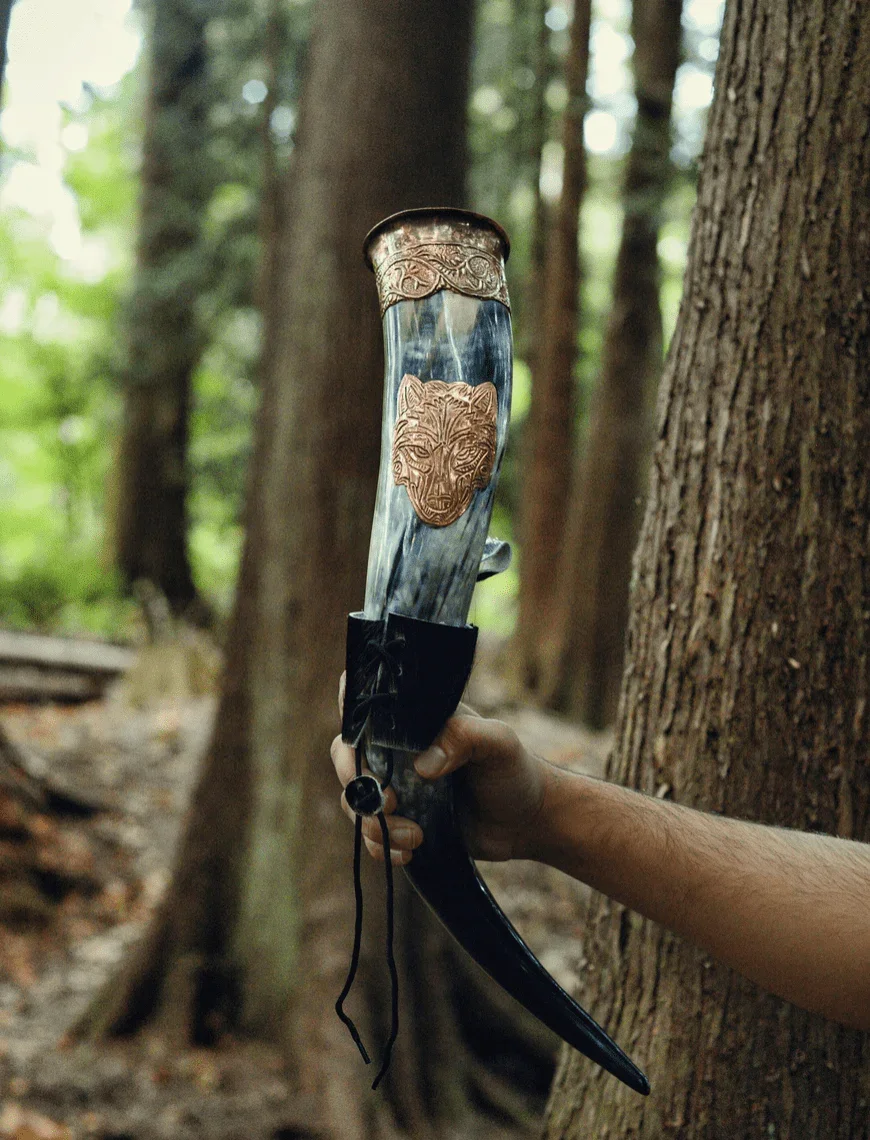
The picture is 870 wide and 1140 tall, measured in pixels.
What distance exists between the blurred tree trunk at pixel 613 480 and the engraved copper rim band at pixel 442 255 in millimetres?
8939

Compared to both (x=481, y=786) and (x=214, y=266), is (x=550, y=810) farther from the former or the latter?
(x=214, y=266)

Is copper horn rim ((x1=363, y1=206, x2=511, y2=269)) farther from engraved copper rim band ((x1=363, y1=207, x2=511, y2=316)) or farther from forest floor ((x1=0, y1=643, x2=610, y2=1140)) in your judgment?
forest floor ((x1=0, y1=643, x2=610, y2=1140))

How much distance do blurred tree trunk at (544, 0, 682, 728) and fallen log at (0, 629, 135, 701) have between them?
16.1 ft

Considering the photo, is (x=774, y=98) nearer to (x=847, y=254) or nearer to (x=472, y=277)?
(x=847, y=254)

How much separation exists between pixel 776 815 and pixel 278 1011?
3294 mm

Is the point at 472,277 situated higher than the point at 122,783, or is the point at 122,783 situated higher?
the point at 472,277

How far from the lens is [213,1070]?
4.62 metres

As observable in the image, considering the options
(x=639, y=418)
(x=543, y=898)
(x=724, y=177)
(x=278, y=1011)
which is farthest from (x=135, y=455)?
(x=724, y=177)

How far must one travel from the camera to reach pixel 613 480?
35.1ft

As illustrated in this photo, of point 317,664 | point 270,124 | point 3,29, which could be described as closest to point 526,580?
point 270,124

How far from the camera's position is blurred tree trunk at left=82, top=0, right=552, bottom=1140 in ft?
15.1

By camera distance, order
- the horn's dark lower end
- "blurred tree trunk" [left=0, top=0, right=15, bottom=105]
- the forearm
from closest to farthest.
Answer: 1. the forearm
2. the horn's dark lower end
3. "blurred tree trunk" [left=0, top=0, right=15, bottom=105]

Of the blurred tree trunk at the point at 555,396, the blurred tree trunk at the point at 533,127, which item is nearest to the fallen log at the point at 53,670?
the blurred tree trunk at the point at 555,396

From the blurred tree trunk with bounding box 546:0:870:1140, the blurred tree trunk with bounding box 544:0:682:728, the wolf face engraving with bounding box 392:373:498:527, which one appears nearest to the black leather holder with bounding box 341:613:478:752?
the wolf face engraving with bounding box 392:373:498:527
